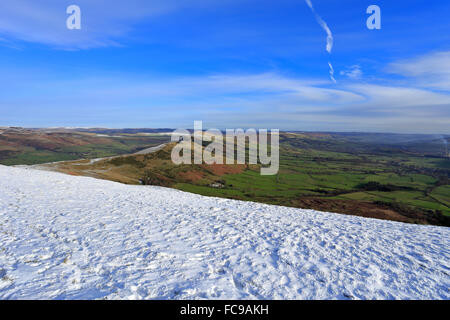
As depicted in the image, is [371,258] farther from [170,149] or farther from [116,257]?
[170,149]

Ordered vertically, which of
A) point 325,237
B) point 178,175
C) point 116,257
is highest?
point 116,257

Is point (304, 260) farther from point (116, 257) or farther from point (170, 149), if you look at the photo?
point (170, 149)
